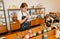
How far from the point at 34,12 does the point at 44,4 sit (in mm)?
751

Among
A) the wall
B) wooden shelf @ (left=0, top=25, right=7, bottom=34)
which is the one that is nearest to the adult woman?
wooden shelf @ (left=0, top=25, right=7, bottom=34)

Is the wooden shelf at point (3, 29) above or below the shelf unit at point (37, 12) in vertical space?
below

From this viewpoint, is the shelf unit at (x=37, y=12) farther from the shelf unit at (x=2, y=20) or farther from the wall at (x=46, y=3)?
the shelf unit at (x=2, y=20)

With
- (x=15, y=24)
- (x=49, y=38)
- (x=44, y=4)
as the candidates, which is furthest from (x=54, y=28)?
(x=44, y=4)

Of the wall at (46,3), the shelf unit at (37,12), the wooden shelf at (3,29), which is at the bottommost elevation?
the wooden shelf at (3,29)

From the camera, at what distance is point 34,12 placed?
539cm

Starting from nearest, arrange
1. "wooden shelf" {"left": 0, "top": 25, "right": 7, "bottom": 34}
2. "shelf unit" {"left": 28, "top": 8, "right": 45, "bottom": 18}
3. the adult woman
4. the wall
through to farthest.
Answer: the adult woman → "wooden shelf" {"left": 0, "top": 25, "right": 7, "bottom": 34} → the wall → "shelf unit" {"left": 28, "top": 8, "right": 45, "bottom": 18}

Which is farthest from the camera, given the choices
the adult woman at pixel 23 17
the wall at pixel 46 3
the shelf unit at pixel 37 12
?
the shelf unit at pixel 37 12

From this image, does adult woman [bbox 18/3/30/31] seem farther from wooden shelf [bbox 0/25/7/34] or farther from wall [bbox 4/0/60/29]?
wall [bbox 4/0/60/29]

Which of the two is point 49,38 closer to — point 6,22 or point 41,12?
point 6,22

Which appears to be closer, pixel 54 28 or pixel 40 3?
pixel 54 28

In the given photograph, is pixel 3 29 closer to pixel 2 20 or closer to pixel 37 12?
pixel 2 20

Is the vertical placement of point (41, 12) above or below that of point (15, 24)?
above

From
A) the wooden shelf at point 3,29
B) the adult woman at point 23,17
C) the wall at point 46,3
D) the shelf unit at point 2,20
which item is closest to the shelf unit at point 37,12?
the wall at point 46,3
